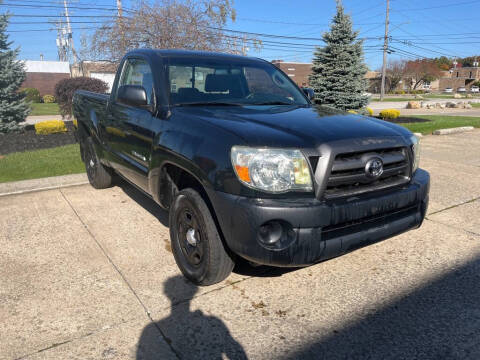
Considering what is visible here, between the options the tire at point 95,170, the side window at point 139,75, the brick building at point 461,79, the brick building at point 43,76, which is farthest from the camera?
the brick building at point 461,79

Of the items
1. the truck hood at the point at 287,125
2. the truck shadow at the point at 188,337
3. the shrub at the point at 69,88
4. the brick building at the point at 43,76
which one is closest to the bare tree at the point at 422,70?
the brick building at the point at 43,76

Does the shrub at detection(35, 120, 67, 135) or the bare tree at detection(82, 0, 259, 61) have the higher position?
the bare tree at detection(82, 0, 259, 61)

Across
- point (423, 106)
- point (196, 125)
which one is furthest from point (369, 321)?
point (423, 106)

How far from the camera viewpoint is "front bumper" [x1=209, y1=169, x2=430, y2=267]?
7.69 ft

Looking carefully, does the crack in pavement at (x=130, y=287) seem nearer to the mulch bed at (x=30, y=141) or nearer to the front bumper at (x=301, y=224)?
the front bumper at (x=301, y=224)

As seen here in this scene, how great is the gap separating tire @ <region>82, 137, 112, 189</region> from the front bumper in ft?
10.5

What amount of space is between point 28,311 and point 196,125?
1768mm

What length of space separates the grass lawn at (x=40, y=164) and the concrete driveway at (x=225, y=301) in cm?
210

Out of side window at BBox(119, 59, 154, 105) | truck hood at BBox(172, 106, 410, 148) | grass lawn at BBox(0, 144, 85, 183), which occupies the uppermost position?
side window at BBox(119, 59, 154, 105)

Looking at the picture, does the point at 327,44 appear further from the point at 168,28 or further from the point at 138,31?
the point at 138,31

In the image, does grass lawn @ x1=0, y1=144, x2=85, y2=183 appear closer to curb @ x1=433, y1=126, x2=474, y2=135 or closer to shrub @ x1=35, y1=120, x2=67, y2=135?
shrub @ x1=35, y1=120, x2=67, y2=135

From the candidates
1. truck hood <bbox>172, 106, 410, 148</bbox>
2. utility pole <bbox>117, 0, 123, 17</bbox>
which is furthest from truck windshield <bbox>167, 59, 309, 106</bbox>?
utility pole <bbox>117, 0, 123, 17</bbox>

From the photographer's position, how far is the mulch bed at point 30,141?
28.3 feet

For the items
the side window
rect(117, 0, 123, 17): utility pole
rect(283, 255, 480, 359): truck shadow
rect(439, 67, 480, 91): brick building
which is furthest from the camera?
rect(439, 67, 480, 91): brick building
